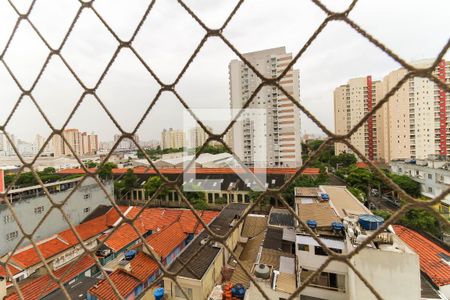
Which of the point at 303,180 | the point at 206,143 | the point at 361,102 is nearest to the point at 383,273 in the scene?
the point at 206,143

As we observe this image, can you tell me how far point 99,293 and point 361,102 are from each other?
29.3ft

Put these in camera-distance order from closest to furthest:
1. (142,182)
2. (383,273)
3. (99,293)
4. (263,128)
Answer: (383,273) → (99,293) → (263,128) → (142,182)

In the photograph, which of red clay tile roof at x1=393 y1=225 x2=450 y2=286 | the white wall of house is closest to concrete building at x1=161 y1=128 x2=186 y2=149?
red clay tile roof at x1=393 y1=225 x2=450 y2=286

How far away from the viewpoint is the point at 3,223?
382cm

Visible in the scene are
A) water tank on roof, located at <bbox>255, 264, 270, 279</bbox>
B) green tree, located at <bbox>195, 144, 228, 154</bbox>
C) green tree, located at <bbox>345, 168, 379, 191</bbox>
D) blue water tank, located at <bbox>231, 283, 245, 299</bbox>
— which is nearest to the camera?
green tree, located at <bbox>195, 144, 228, 154</bbox>

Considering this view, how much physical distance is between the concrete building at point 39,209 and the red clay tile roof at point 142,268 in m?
1.27

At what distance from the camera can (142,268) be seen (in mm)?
2652

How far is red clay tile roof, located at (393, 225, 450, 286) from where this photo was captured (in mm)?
2130

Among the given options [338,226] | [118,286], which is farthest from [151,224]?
[338,226]

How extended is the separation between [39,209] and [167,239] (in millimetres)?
2744

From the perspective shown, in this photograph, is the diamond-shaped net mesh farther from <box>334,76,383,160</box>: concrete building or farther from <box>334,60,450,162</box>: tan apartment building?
<box>334,76,383,160</box>: concrete building

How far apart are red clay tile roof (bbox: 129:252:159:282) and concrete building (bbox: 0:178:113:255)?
1274mm

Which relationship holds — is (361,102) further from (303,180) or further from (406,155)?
(303,180)

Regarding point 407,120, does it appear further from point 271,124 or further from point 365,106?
point 271,124
